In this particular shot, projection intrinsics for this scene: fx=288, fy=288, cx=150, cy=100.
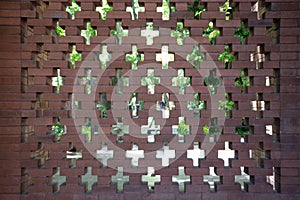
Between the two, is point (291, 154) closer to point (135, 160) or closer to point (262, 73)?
point (262, 73)

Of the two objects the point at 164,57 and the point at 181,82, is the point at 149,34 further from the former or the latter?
the point at 181,82

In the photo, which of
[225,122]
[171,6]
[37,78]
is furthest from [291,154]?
[37,78]

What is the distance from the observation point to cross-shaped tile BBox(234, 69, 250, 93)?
2281 mm

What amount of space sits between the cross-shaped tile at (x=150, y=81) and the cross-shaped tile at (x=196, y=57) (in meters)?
0.30

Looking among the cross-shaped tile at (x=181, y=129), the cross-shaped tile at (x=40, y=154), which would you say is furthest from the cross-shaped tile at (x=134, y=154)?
the cross-shaped tile at (x=40, y=154)

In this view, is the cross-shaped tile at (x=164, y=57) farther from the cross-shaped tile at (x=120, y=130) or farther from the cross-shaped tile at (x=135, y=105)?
the cross-shaped tile at (x=120, y=130)

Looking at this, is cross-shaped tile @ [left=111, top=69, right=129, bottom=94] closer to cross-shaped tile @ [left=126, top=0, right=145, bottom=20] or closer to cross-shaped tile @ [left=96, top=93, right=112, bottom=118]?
cross-shaped tile @ [left=96, top=93, right=112, bottom=118]

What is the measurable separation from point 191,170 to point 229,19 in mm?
1246

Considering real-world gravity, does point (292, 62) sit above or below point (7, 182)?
above

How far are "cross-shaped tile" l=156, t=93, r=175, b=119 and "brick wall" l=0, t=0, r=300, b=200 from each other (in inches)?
2.2

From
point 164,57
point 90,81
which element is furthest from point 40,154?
point 164,57

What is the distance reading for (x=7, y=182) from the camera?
221 centimetres

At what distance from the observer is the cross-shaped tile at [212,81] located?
7.47ft

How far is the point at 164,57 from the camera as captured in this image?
2.37m
